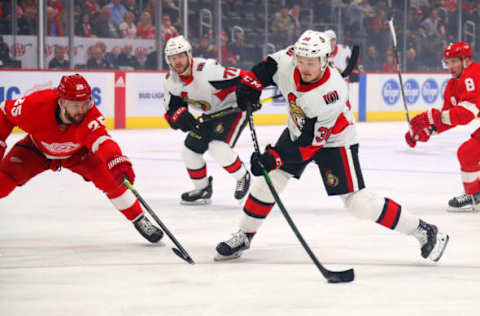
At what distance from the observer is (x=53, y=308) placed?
288cm

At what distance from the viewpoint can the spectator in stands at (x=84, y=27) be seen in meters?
10.8

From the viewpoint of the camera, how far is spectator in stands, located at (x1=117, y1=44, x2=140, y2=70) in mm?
11352

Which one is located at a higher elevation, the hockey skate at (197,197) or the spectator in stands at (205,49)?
the spectator in stands at (205,49)

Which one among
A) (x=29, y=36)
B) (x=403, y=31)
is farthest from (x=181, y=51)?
(x=403, y=31)

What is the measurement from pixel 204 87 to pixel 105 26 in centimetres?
604

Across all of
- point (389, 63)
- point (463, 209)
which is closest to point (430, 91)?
point (389, 63)

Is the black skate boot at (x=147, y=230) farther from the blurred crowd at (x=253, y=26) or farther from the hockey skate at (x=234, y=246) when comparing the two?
the blurred crowd at (x=253, y=26)

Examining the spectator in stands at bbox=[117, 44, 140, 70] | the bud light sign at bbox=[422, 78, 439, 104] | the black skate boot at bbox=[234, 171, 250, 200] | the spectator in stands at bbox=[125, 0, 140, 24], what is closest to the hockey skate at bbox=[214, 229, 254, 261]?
the black skate boot at bbox=[234, 171, 250, 200]

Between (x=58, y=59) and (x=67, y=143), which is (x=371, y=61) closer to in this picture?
(x=58, y=59)

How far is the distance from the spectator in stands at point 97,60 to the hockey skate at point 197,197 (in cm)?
581

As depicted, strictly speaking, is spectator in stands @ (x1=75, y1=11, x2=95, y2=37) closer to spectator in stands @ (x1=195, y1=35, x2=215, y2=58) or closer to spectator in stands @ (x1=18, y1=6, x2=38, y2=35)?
spectator in stands @ (x1=18, y1=6, x2=38, y2=35)

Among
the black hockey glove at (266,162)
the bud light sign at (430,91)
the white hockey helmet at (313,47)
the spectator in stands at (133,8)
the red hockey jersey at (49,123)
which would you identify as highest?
the spectator in stands at (133,8)

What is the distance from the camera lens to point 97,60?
11.1m

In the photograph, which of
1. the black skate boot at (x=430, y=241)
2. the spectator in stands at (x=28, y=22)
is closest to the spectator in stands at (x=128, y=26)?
the spectator in stands at (x=28, y=22)
